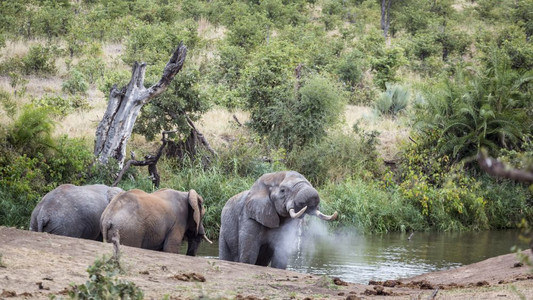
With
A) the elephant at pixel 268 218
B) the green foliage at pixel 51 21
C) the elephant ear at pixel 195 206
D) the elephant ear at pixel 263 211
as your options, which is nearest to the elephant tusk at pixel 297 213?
the elephant at pixel 268 218

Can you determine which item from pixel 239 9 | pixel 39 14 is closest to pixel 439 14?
pixel 239 9

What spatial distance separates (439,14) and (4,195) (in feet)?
110

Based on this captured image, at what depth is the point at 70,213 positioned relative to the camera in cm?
1063

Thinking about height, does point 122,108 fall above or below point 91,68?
below

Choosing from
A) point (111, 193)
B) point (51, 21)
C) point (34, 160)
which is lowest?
point (111, 193)

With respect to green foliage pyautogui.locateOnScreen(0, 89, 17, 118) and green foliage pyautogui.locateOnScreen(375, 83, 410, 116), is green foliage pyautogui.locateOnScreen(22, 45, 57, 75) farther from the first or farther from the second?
green foliage pyautogui.locateOnScreen(375, 83, 410, 116)

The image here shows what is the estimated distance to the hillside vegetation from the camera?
15466mm

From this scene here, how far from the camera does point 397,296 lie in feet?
24.1

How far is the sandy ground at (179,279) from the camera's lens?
20.2ft

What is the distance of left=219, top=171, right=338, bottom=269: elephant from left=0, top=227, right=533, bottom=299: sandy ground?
3.31ft

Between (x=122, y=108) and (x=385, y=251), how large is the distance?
5899mm

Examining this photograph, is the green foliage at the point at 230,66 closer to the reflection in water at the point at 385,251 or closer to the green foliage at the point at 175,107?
the green foliage at the point at 175,107

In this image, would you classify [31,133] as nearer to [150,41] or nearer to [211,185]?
[211,185]

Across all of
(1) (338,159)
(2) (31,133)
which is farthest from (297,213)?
(1) (338,159)
